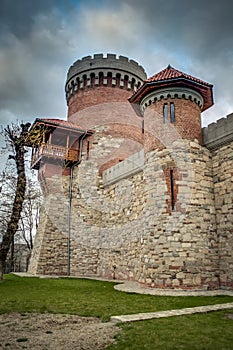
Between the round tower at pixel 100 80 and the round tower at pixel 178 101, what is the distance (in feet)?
23.6

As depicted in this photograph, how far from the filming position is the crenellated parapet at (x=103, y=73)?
1791 centimetres

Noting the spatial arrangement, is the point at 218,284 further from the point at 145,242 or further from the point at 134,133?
the point at 134,133

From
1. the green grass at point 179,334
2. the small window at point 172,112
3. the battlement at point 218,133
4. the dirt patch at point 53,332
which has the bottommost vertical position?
the dirt patch at point 53,332

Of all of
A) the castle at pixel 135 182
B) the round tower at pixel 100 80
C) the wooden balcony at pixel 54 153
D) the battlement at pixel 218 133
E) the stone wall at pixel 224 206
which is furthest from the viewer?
the round tower at pixel 100 80

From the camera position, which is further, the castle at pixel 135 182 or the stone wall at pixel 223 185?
the castle at pixel 135 182

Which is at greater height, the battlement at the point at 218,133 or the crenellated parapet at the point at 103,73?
the crenellated parapet at the point at 103,73

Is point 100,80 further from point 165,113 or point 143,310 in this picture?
point 143,310

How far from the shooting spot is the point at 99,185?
1598 cm

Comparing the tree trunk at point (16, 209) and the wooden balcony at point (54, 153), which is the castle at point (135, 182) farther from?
the tree trunk at point (16, 209)

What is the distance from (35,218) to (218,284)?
17571 millimetres

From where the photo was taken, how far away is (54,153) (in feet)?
50.9

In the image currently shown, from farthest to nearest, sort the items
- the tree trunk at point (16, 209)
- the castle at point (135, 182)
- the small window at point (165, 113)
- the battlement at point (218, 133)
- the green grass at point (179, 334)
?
the small window at point (165, 113) → the tree trunk at point (16, 209) → the battlement at point (218, 133) → the castle at point (135, 182) → the green grass at point (179, 334)

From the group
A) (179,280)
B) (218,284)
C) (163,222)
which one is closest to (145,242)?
(163,222)

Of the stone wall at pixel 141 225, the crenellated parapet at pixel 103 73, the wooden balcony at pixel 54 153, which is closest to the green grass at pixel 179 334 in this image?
the stone wall at pixel 141 225
